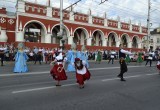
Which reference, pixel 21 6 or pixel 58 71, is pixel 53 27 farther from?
pixel 58 71

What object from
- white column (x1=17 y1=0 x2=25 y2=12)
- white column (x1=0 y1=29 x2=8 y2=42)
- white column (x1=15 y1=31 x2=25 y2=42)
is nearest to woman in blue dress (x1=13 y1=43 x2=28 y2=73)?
white column (x1=15 y1=31 x2=25 y2=42)

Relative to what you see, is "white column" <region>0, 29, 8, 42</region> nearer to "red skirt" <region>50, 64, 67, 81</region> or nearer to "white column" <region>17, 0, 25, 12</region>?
"white column" <region>17, 0, 25, 12</region>

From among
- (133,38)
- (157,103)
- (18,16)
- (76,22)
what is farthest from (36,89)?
(133,38)

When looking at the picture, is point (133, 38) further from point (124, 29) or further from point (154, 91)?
point (154, 91)

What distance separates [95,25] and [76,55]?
2592cm

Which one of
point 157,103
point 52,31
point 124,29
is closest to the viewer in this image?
point 157,103

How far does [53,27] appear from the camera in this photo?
117 feet

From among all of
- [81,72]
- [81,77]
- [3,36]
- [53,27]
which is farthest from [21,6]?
[81,77]

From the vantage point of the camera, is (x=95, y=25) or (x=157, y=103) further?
(x=95, y=25)

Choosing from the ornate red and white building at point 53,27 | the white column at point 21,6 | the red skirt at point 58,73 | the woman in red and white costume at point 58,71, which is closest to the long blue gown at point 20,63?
the woman in red and white costume at point 58,71

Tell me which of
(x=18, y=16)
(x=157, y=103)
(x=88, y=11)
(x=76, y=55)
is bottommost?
(x=157, y=103)

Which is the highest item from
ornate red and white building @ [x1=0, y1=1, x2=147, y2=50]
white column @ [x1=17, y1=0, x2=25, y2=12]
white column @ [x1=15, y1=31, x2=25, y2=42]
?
white column @ [x1=17, y1=0, x2=25, y2=12]

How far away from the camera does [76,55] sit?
16922mm

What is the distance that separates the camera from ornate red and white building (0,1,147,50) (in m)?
32.1
